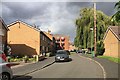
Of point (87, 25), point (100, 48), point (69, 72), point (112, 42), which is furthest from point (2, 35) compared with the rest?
point (87, 25)

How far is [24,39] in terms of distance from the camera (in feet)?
173

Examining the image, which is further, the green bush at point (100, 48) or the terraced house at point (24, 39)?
the green bush at point (100, 48)

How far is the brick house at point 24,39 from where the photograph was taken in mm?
51656

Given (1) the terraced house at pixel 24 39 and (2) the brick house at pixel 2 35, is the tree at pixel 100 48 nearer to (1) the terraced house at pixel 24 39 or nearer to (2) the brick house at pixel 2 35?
(1) the terraced house at pixel 24 39

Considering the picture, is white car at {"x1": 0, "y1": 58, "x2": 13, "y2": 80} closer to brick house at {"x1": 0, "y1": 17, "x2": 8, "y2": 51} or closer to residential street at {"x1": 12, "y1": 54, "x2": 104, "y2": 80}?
residential street at {"x1": 12, "y1": 54, "x2": 104, "y2": 80}

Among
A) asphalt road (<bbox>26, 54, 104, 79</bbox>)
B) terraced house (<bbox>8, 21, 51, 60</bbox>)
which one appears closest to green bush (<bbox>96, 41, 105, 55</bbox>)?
terraced house (<bbox>8, 21, 51, 60</bbox>)

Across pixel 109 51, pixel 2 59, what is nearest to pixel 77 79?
pixel 2 59

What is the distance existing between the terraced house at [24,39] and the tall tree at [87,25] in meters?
9.37

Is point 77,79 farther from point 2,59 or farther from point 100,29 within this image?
point 100,29

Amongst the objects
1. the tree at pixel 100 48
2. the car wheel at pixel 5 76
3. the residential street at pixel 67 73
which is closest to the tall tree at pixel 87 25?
the tree at pixel 100 48

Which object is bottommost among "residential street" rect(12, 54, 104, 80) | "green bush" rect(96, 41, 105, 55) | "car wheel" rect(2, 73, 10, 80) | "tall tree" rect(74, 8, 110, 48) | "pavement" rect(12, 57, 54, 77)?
"residential street" rect(12, 54, 104, 80)

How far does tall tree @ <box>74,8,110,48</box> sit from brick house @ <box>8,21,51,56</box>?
937 cm

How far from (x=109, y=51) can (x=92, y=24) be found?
8424 mm

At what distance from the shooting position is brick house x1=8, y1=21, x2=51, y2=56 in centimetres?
5166
